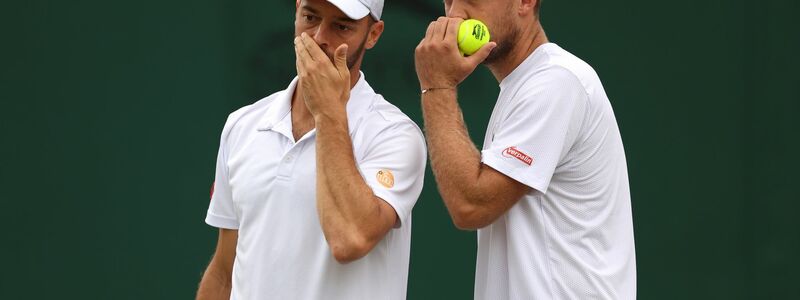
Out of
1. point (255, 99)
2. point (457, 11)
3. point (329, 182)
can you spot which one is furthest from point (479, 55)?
point (255, 99)

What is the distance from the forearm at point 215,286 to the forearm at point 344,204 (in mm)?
642

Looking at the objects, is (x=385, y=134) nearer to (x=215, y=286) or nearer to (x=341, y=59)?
(x=341, y=59)

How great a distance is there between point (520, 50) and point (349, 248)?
2.48ft

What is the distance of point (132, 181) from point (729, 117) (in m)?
2.42

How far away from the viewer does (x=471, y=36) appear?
132 inches

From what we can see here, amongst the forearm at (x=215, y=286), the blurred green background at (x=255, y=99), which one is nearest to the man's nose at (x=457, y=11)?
the forearm at (x=215, y=286)

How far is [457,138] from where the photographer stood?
328cm

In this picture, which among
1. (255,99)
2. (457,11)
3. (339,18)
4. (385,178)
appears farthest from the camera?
(255,99)

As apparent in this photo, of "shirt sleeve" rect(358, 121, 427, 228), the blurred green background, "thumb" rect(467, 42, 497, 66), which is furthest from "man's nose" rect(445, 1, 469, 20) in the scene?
the blurred green background

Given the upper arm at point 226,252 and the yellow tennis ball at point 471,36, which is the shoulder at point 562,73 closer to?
the yellow tennis ball at point 471,36

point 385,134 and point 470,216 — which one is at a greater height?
point 385,134

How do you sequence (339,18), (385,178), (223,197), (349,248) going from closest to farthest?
(349,248), (385,178), (339,18), (223,197)

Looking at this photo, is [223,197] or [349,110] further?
[223,197]

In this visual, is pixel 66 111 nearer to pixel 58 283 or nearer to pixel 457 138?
pixel 58 283
